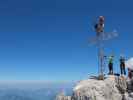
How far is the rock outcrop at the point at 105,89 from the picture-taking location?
38.8m

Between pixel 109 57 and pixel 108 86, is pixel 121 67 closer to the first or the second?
pixel 109 57

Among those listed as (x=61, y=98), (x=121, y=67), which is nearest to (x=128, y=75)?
(x=121, y=67)

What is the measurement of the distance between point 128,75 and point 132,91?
3.39 m

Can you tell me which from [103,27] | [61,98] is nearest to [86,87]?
[61,98]

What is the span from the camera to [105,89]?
132ft

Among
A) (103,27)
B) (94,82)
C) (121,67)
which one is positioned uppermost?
(103,27)

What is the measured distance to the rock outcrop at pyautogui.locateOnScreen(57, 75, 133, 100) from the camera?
127ft

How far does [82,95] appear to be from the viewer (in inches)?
1522

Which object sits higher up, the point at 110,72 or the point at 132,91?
the point at 110,72

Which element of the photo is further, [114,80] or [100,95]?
[114,80]

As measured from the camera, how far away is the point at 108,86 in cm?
4097

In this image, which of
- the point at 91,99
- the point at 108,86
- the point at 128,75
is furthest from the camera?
the point at 128,75

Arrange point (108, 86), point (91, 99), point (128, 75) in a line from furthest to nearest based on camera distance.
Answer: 1. point (128, 75)
2. point (108, 86)
3. point (91, 99)

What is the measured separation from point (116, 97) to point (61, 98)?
8.95 m
